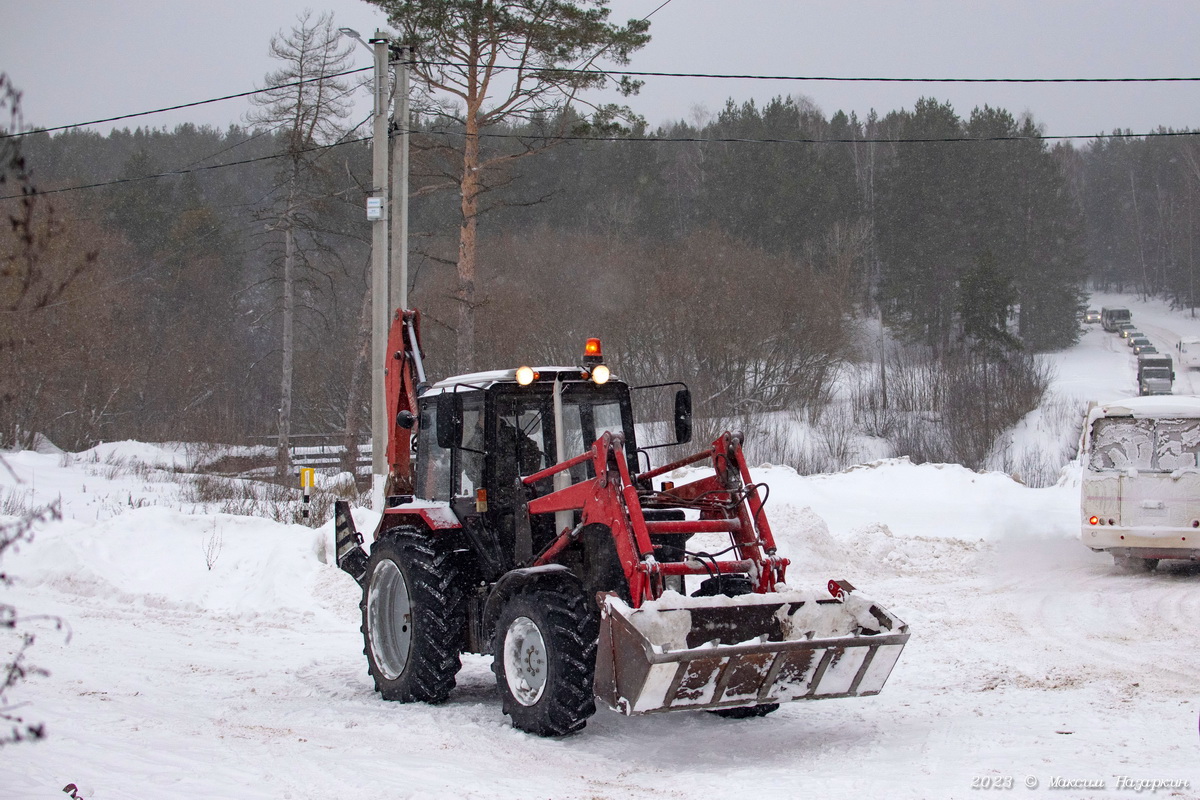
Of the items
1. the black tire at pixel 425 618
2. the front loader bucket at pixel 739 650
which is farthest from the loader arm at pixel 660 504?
the black tire at pixel 425 618

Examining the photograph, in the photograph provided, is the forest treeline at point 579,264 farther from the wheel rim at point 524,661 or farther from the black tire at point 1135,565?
the wheel rim at point 524,661

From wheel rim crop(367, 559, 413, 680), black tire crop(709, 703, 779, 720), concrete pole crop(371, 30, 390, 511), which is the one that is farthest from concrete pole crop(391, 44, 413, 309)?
black tire crop(709, 703, 779, 720)

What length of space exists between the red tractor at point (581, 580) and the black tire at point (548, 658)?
0.01 m

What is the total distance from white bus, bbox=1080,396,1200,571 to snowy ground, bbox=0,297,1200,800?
47cm

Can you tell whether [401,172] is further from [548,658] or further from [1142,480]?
[1142,480]

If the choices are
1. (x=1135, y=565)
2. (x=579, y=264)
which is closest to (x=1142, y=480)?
(x=1135, y=565)

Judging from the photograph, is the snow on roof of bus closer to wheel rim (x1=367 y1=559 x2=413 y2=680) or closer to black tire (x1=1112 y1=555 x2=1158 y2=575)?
black tire (x1=1112 y1=555 x2=1158 y2=575)

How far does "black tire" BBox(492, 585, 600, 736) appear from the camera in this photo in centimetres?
641

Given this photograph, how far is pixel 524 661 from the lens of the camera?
6.85 meters

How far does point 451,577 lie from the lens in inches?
305

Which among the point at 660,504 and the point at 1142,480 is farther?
the point at 1142,480

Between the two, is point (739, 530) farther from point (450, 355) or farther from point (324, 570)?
point (450, 355)

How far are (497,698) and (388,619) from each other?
3.48ft

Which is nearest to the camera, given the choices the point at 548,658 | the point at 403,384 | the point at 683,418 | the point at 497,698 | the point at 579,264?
the point at 548,658
